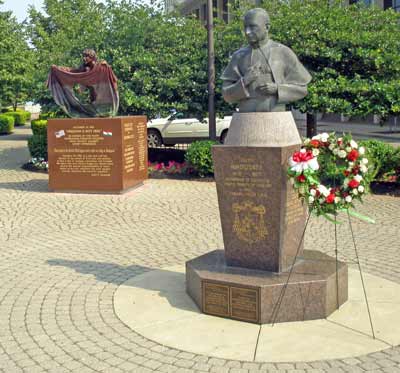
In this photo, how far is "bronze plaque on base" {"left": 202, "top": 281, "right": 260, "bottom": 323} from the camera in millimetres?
5129

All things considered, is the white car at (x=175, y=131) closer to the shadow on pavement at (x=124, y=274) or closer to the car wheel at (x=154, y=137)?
the car wheel at (x=154, y=137)

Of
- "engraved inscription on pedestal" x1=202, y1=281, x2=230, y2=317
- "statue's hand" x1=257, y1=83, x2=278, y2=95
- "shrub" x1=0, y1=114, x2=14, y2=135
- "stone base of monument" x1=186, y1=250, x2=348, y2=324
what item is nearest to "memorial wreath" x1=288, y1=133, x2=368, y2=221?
"stone base of monument" x1=186, y1=250, x2=348, y2=324

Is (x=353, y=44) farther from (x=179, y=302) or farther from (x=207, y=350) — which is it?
(x=207, y=350)

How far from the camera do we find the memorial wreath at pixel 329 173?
4773 mm

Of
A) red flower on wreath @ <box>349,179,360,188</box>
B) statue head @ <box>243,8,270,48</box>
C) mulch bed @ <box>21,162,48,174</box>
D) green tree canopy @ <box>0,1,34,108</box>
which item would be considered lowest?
mulch bed @ <box>21,162,48,174</box>

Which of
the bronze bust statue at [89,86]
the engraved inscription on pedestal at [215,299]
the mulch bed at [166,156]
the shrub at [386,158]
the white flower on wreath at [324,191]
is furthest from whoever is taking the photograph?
the mulch bed at [166,156]

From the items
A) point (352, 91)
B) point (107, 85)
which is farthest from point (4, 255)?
point (352, 91)

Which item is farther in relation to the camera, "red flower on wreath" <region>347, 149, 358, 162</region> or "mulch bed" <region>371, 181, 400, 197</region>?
"mulch bed" <region>371, 181, 400, 197</region>

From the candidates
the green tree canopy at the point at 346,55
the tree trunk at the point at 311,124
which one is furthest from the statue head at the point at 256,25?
the tree trunk at the point at 311,124

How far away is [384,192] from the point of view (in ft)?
39.8

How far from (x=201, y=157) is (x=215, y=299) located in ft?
28.5

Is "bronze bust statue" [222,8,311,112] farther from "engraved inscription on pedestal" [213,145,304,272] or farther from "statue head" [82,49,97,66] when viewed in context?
"statue head" [82,49,97,66]

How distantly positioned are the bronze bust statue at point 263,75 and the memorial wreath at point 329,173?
897 millimetres

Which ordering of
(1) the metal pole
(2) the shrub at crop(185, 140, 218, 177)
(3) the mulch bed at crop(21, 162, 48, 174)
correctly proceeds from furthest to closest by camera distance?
(3) the mulch bed at crop(21, 162, 48, 174) → (1) the metal pole → (2) the shrub at crop(185, 140, 218, 177)
